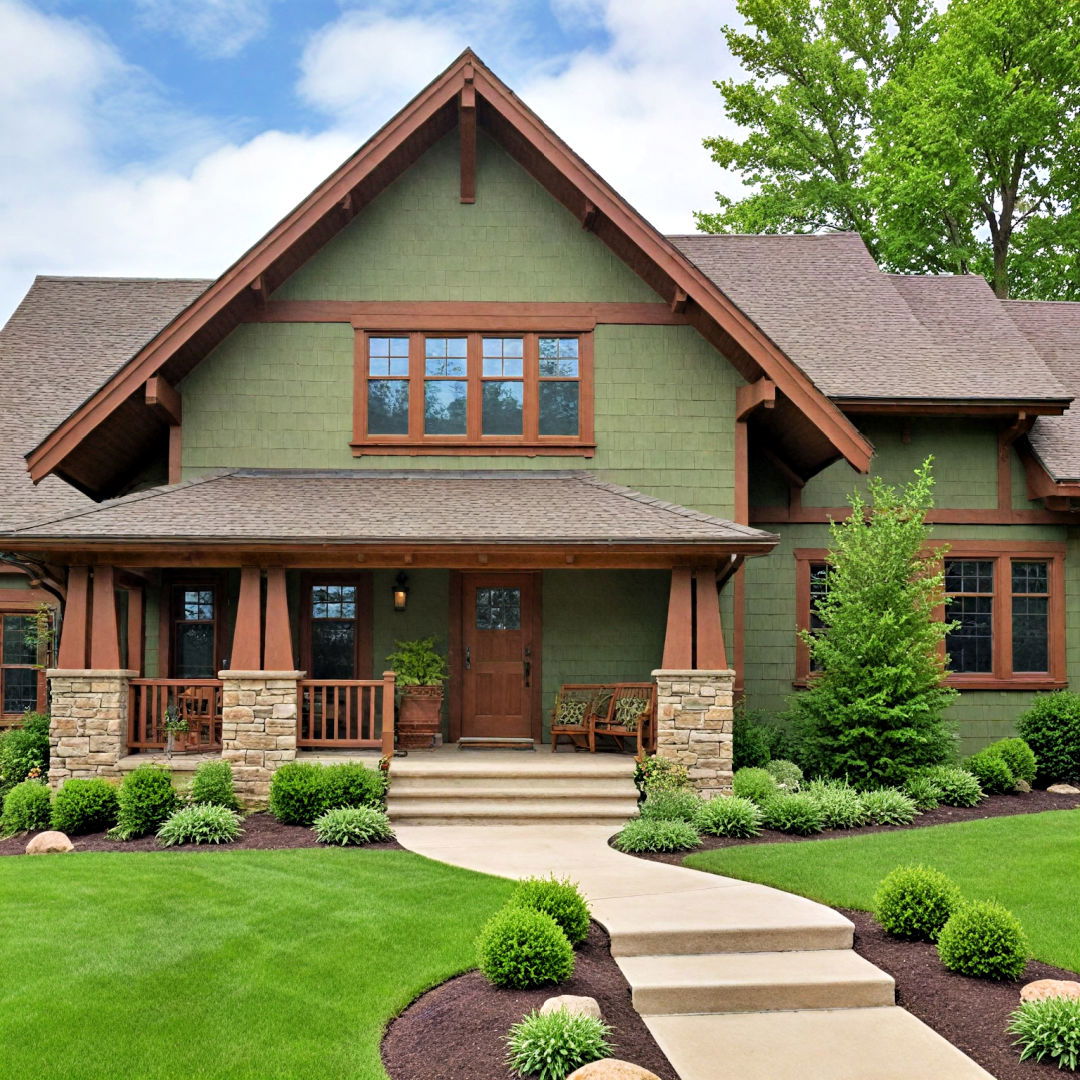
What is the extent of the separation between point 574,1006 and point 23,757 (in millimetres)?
8766

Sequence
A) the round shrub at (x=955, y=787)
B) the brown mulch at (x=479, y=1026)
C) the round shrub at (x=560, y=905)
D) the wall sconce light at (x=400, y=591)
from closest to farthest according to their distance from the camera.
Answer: the brown mulch at (x=479, y=1026)
the round shrub at (x=560, y=905)
the round shrub at (x=955, y=787)
the wall sconce light at (x=400, y=591)

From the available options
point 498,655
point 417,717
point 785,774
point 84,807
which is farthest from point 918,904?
point 84,807

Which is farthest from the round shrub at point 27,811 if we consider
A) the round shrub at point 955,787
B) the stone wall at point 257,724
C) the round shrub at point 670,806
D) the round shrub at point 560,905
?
the round shrub at point 955,787

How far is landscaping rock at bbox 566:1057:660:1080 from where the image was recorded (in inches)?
195

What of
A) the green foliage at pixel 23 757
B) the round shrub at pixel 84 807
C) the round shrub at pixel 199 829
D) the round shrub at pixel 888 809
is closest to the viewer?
the round shrub at pixel 199 829

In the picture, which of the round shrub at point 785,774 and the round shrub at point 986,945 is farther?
the round shrub at point 785,774

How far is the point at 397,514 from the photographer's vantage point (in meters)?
11.8

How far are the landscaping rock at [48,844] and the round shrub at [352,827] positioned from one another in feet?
7.29

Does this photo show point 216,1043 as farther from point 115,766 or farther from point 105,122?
point 105,122

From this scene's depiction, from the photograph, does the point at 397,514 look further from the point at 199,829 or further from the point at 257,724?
the point at 199,829

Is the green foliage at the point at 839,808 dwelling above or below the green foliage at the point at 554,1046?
above

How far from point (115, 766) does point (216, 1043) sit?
6138 millimetres

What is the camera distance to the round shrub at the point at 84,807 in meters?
10.2

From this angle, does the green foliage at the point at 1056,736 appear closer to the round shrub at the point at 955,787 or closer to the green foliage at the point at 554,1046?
the round shrub at the point at 955,787
